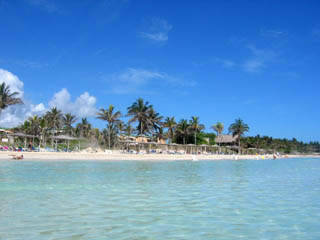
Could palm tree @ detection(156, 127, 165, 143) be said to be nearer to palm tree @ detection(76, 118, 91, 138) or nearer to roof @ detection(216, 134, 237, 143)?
palm tree @ detection(76, 118, 91, 138)

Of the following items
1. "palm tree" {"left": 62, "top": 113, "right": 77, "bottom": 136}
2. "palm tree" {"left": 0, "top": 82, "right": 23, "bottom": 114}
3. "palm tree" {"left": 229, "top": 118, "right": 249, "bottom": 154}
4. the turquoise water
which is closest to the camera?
the turquoise water

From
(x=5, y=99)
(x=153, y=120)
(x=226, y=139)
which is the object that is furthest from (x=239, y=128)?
(x=5, y=99)

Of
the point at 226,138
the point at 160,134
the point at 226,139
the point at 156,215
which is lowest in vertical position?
the point at 156,215

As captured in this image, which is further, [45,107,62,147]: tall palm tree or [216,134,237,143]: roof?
[216,134,237,143]: roof

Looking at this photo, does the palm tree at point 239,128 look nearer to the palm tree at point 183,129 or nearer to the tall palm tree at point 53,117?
the palm tree at point 183,129

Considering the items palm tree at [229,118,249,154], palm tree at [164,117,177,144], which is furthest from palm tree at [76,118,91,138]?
palm tree at [229,118,249,154]

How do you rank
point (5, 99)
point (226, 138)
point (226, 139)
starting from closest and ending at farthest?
point (5, 99), point (226, 139), point (226, 138)

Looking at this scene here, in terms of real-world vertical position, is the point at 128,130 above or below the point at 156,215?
above

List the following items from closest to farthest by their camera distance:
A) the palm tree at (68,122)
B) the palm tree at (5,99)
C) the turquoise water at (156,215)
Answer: the turquoise water at (156,215), the palm tree at (5,99), the palm tree at (68,122)

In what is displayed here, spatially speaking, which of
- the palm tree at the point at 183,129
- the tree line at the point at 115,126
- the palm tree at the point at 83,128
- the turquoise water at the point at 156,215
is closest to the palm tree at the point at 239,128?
the tree line at the point at 115,126

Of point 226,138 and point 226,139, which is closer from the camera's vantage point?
point 226,139

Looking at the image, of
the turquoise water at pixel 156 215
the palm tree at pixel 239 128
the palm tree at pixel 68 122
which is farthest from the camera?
the palm tree at pixel 239 128

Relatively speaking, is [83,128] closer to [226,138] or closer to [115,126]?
[115,126]

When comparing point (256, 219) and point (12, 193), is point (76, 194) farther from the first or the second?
point (256, 219)
